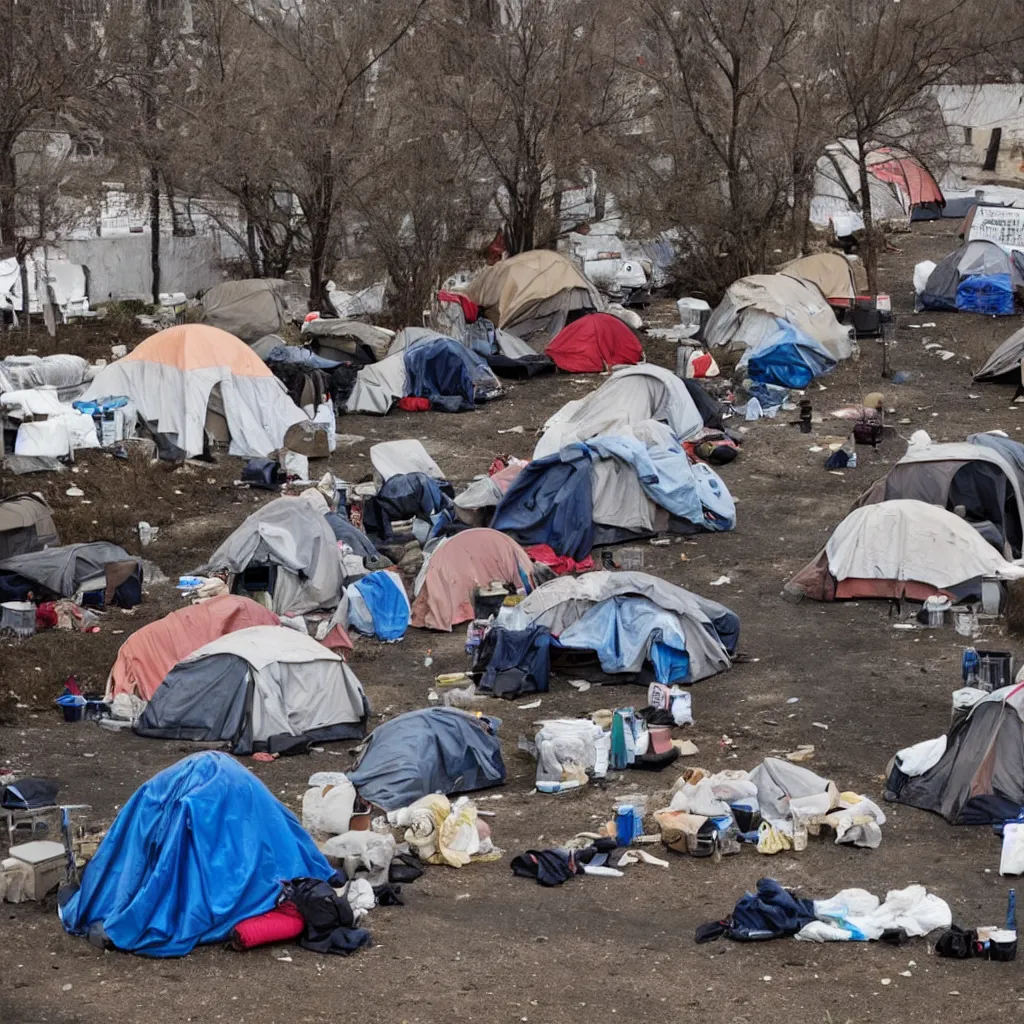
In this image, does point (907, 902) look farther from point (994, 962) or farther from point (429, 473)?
point (429, 473)

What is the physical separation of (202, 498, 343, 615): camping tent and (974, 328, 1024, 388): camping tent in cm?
1197

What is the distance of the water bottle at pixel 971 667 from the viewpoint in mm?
15180

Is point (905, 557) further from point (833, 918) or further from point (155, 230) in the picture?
point (155, 230)

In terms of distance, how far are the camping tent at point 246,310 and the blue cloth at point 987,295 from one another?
11.3m

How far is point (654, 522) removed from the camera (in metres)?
20.8

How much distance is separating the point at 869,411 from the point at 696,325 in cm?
579

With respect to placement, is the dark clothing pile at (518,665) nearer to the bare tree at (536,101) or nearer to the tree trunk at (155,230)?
the tree trunk at (155,230)

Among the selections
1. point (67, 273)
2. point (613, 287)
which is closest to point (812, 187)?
point (613, 287)

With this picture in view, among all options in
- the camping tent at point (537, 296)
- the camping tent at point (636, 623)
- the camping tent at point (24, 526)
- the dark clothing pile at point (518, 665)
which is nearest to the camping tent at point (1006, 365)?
the camping tent at point (537, 296)

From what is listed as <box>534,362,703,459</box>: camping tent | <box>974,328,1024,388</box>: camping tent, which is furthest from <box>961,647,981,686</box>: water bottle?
<box>974,328,1024,388</box>: camping tent

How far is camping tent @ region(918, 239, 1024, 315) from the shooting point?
1206 inches

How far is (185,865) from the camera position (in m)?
10.7

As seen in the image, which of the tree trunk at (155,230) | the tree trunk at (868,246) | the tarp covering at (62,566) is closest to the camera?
the tarp covering at (62,566)

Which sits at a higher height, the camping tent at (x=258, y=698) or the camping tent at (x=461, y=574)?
the camping tent at (x=461, y=574)
